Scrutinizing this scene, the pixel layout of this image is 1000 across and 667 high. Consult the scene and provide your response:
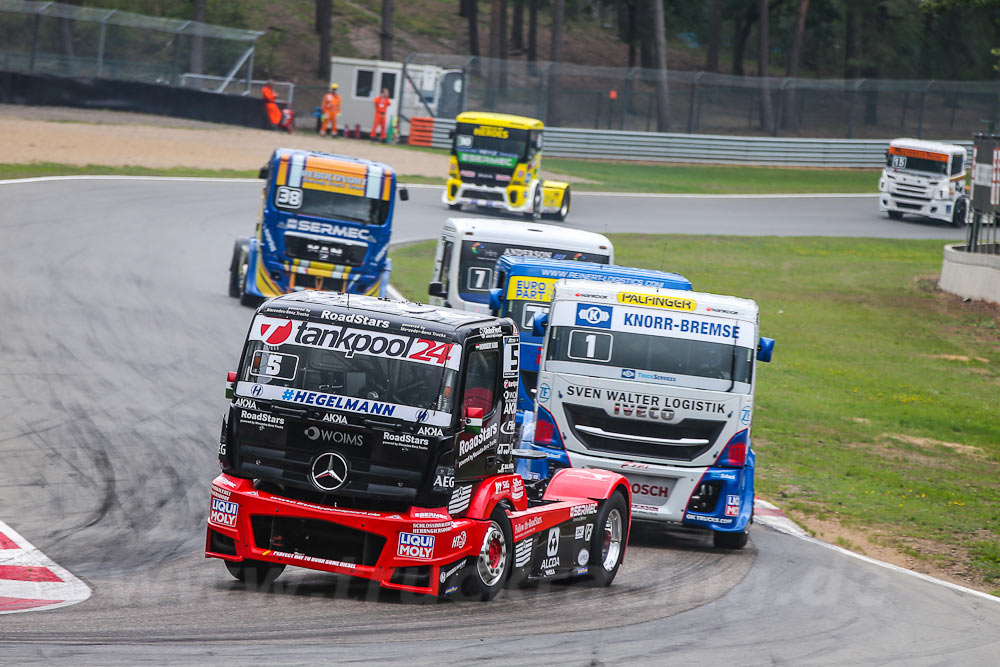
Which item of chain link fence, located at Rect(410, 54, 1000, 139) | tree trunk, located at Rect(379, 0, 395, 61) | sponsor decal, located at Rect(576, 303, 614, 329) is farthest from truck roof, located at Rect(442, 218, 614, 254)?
tree trunk, located at Rect(379, 0, 395, 61)

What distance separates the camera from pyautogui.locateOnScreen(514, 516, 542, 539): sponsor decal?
9.76 m

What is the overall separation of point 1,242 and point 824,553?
62.0ft

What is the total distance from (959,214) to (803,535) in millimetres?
37482

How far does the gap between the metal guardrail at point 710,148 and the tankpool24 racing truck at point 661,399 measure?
4330cm

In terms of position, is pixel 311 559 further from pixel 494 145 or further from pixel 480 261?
pixel 494 145

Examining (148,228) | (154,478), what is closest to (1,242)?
(148,228)

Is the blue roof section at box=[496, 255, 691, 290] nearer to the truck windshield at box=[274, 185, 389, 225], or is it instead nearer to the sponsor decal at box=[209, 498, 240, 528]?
the truck windshield at box=[274, 185, 389, 225]

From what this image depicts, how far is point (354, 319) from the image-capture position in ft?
30.0

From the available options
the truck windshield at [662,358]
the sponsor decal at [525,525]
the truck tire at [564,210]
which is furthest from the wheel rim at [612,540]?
the truck tire at [564,210]

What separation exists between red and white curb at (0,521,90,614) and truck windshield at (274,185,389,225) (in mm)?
12999

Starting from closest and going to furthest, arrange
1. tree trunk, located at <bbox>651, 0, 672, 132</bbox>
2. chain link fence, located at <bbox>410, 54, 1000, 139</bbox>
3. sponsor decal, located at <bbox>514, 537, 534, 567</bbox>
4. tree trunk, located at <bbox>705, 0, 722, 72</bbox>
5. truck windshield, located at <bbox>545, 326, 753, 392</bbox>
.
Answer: sponsor decal, located at <bbox>514, 537, 534, 567</bbox>, truck windshield, located at <bbox>545, 326, 753, 392</bbox>, tree trunk, located at <bbox>651, 0, 672, 132</bbox>, chain link fence, located at <bbox>410, 54, 1000, 139</bbox>, tree trunk, located at <bbox>705, 0, 722, 72</bbox>

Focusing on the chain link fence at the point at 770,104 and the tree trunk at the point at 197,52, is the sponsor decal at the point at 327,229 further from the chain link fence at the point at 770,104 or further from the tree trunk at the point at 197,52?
the chain link fence at the point at 770,104

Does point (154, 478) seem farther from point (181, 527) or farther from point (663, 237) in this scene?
point (663, 237)

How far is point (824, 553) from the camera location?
12797 mm
